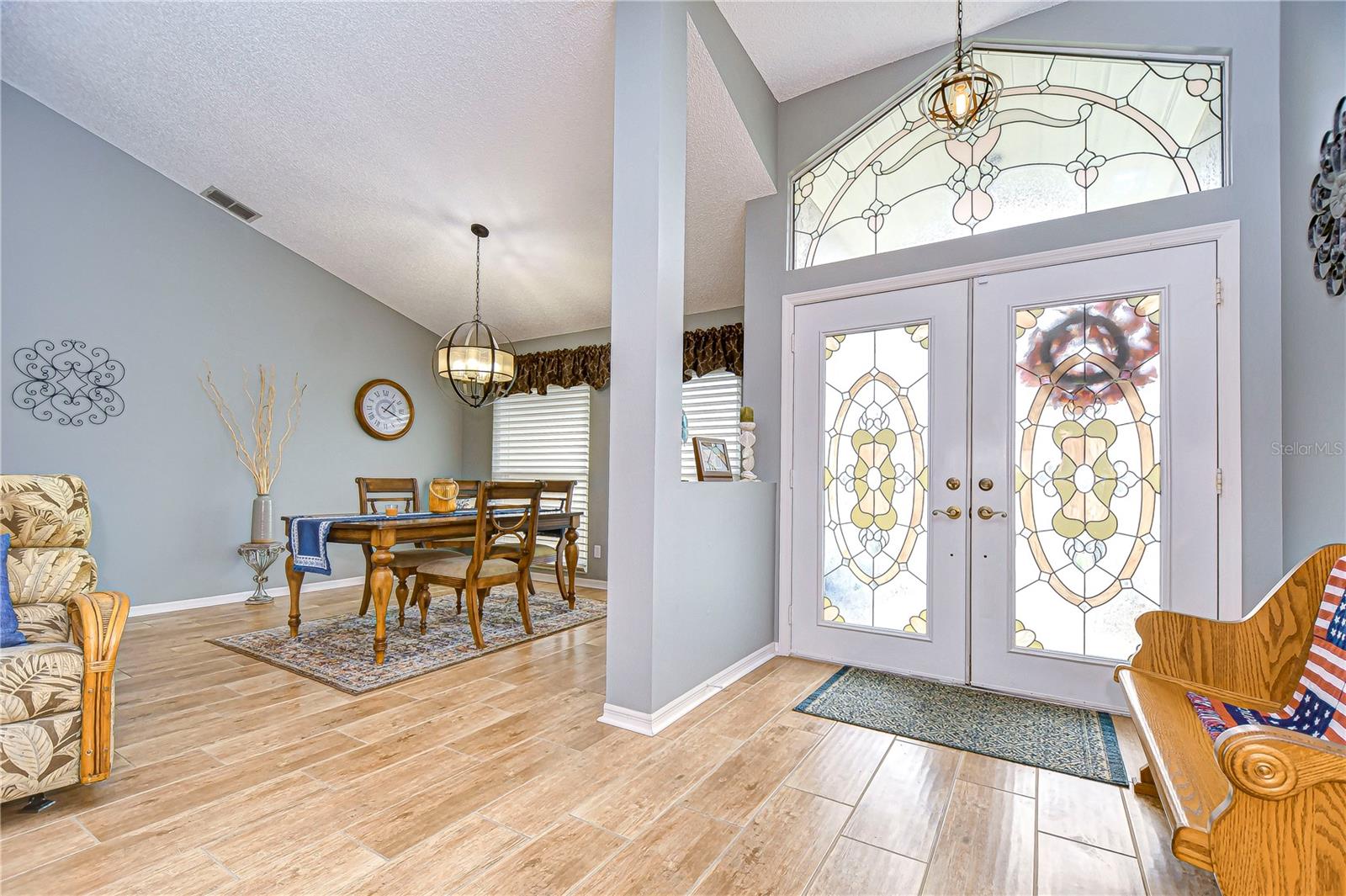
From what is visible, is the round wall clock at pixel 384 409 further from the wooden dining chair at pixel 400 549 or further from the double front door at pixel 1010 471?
the double front door at pixel 1010 471

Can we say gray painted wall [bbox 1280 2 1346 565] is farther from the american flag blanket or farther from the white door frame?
the american flag blanket

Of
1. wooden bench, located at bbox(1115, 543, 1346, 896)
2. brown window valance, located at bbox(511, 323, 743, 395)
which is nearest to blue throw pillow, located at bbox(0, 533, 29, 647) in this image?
brown window valance, located at bbox(511, 323, 743, 395)

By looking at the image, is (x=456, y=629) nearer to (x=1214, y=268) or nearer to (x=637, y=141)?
(x=637, y=141)

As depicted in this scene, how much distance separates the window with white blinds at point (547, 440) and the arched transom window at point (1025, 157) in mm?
3141

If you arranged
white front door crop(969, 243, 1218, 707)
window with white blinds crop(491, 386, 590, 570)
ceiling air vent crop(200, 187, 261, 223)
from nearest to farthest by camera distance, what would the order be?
white front door crop(969, 243, 1218, 707) → ceiling air vent crop(200, 187, 261, 223) → window with white blinds crop(491, 386, 590, 570)

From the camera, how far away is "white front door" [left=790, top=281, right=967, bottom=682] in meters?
3.00

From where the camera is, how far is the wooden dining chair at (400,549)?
3791 mm

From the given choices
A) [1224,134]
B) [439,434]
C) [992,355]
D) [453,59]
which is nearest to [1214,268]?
[1224,134]

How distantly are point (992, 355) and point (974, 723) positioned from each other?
1698 mm

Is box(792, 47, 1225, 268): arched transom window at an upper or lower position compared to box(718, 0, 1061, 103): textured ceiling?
lower

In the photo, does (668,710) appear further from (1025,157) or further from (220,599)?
(220,599)

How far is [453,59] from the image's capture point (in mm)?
3225

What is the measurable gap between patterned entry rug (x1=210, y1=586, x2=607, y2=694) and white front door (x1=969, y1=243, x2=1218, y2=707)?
2.75m

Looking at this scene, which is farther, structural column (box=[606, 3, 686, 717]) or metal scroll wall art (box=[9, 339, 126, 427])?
metal scroll wall art (box=[9, 339, 126, 427])
